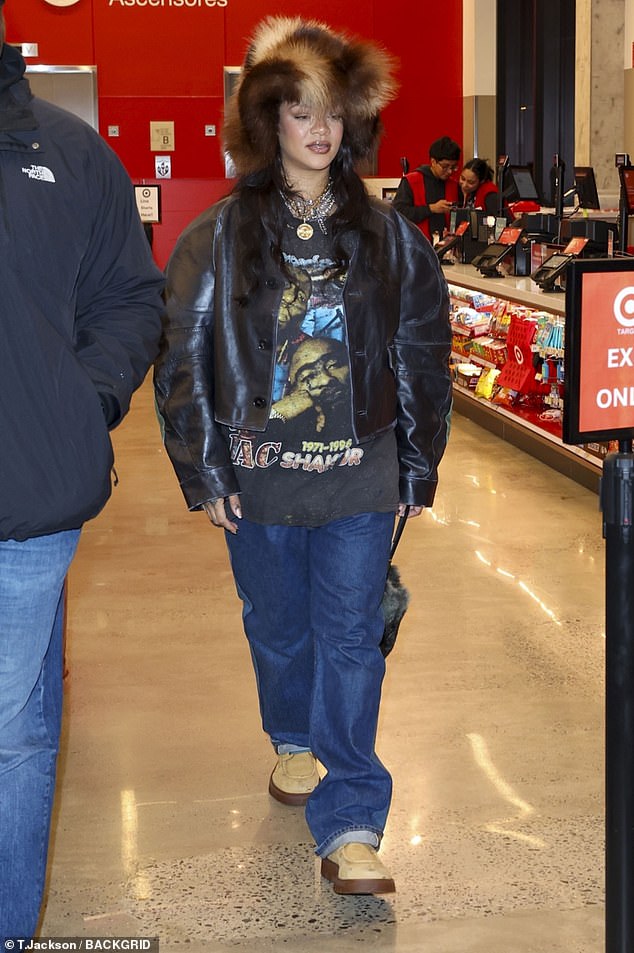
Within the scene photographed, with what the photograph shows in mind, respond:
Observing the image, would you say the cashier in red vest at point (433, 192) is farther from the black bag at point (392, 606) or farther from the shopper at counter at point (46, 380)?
the shopper at counter at point (46, 380)

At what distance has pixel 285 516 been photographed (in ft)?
8.73

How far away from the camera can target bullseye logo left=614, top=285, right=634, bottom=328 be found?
1.86 metres

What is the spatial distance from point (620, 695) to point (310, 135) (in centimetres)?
129

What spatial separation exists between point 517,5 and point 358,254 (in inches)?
502

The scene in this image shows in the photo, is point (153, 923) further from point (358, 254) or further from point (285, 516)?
point (358, 254)

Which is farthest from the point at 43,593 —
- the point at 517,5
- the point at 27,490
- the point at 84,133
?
the point at 517,5

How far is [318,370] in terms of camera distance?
2611 mm

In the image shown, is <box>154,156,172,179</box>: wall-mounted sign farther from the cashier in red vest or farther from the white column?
the cashier in red vest

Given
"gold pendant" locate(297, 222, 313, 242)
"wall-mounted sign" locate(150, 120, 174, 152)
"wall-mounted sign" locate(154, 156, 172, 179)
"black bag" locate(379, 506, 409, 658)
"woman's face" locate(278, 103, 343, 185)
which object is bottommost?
"black bag" locate(379, 506, 409, 658)

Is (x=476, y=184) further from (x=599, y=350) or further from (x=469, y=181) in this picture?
(x=599, y=350)

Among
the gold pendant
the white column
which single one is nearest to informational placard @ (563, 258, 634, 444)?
the gold pendant

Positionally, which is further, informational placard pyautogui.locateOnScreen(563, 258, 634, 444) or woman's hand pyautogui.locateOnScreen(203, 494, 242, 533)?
woman's hand pyautogui.locateOnScreen(203, 494, 242, 533)

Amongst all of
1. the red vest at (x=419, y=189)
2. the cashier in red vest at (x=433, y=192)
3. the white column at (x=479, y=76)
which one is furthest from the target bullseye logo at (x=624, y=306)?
the white column at (x=479, y=76)

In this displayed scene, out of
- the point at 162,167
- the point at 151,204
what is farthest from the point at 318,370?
the point at 162,167
